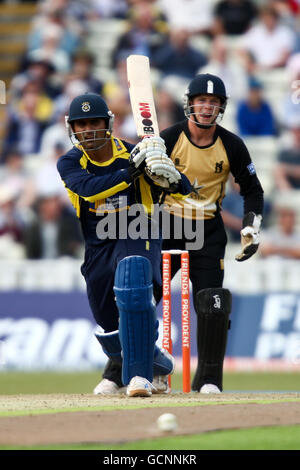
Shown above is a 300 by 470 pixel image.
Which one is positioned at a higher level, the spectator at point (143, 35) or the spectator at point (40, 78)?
the spectator at point (143, 35)

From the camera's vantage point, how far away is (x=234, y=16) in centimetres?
1472

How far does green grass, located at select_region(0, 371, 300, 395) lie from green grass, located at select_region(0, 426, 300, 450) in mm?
4227

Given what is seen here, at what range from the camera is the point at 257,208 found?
23.4 feet

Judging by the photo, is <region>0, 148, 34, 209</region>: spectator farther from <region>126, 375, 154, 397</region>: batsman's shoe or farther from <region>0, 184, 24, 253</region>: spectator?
<region>126, 375, 154, 397</region>: batsman's shoe

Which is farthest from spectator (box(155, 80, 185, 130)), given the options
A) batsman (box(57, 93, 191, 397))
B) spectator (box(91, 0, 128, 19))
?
batsman (box(57, 93, 191, 397))

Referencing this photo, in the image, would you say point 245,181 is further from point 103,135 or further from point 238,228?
point 238,228

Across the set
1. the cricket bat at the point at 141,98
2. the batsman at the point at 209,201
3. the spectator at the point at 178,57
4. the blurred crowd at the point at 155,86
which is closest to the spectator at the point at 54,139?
the blurred crowd at the point at 155,86

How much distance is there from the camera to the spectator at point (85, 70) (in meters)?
14.5

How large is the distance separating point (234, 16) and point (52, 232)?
13.7 ft

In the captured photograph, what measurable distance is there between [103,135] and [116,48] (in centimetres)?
900

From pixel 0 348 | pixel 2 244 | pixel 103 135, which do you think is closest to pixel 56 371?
pixel 0 348

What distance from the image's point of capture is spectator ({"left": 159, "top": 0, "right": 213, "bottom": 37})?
1474cm

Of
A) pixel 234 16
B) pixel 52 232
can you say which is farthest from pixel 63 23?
pixel 52 232

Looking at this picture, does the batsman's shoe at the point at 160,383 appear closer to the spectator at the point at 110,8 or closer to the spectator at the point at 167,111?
the spectator at the point at 167,111
